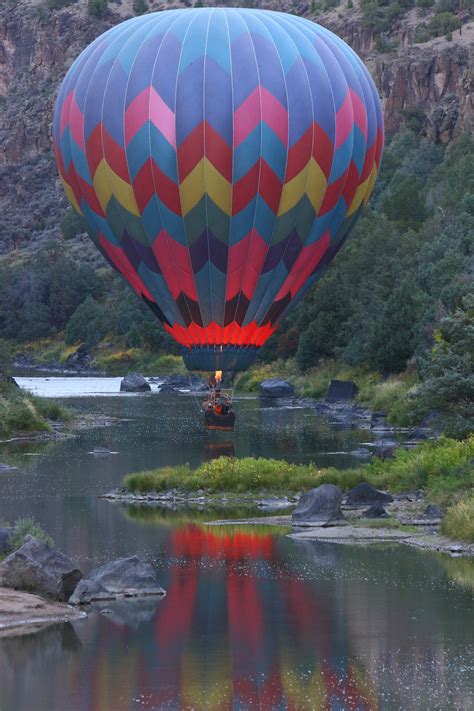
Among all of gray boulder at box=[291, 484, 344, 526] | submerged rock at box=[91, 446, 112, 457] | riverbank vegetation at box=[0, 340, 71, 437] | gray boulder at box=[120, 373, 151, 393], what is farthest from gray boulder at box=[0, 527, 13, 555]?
gray boulder at box=[120, 373, 151, 393]

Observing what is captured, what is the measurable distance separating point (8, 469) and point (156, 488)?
793cm

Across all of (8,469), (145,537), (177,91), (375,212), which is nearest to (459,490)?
(145,537)

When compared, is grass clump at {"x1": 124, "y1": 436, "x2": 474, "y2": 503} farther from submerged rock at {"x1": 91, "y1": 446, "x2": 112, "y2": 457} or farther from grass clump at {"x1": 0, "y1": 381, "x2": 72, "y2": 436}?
grass clump at {"x1": 0, "y1": 381, "x2": 72, "y2": 436}

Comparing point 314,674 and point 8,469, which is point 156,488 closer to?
point 8,469

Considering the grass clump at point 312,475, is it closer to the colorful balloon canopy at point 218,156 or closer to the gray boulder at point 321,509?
the gray boulder at point 321,509

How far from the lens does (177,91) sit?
141ft

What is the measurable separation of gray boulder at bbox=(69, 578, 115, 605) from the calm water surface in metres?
0.33

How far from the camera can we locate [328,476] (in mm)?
42469

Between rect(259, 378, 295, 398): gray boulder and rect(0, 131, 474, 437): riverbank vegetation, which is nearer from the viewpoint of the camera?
rect(0, 131, 474, 437): riverbank vegetation

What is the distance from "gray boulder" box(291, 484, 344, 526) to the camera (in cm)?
3741

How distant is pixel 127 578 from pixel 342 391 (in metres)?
48.7

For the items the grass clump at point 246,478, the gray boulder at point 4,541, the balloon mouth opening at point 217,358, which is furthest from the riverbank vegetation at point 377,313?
the gray boulder at point 4,541

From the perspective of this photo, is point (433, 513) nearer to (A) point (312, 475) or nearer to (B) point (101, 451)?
(A) point (312, 475)

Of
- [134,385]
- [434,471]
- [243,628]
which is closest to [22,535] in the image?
[243,628]
